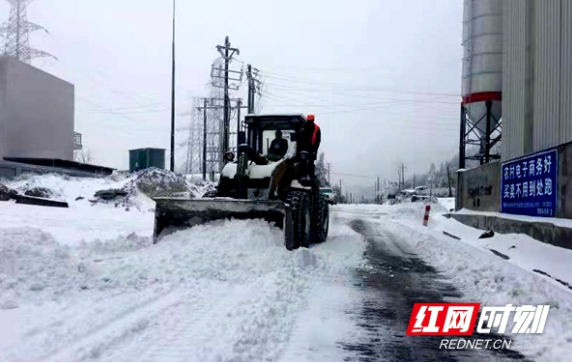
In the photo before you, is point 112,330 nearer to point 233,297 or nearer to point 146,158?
point 233,297

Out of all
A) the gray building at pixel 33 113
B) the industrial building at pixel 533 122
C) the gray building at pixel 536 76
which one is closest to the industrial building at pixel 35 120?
the gray building at pixel 33 113

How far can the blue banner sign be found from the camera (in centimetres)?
1200

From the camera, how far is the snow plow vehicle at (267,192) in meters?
9.74

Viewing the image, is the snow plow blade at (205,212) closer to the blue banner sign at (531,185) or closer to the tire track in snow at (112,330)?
the tire track in snow at (112,330)

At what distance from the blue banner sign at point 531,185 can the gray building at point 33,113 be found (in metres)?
27.1

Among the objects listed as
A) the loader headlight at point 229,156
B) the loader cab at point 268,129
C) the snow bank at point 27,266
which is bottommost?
the snow bank at point 27,266

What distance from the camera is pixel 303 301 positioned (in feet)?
20.3

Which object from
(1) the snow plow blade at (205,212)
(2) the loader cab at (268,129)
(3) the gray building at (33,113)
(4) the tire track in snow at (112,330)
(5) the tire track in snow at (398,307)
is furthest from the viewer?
(3) the gray building at (33,113)

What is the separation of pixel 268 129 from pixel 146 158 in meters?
32.8

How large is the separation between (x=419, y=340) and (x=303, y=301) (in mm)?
1599

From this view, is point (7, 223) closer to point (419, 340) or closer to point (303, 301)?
point (303, 301)

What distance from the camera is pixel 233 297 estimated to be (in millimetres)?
6137

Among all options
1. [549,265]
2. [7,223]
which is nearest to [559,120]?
[549,265]
